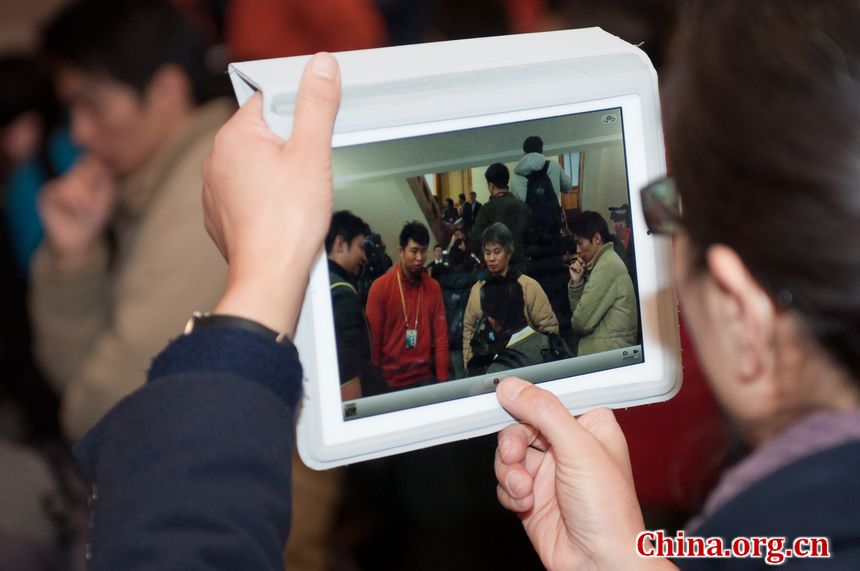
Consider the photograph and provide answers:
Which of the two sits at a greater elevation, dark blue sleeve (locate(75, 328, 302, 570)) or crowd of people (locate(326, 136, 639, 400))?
crowd of people (locate(326, 136, 639, 400))

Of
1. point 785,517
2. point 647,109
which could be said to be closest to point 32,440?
point 647,109

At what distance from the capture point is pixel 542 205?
75cm

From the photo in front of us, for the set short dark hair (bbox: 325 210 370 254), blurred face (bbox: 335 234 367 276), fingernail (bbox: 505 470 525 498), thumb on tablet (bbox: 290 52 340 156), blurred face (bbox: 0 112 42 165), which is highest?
blurred face (bbox: 0 112 42 165)

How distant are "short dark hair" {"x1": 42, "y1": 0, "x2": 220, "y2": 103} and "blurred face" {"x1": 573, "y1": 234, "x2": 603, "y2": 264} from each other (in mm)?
1002

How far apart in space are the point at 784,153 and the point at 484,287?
0.98 ft

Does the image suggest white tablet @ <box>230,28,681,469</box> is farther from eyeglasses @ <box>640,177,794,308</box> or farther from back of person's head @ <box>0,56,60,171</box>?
back of person's head @ <box>0,56,60,171</box>

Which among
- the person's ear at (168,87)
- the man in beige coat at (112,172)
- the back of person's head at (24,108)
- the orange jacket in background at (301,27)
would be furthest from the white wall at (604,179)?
the back of person's head at (24,108)

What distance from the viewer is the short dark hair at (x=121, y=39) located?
1.51 m

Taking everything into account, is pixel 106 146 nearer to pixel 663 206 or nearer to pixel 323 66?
pixel 323 66

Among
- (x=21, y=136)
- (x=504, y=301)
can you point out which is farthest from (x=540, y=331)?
(x=21, y=136)

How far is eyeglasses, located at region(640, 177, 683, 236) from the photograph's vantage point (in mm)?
623

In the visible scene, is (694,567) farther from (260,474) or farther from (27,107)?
(27,107)

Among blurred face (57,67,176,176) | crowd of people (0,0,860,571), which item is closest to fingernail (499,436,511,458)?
crowd of people (0,0,860,571)

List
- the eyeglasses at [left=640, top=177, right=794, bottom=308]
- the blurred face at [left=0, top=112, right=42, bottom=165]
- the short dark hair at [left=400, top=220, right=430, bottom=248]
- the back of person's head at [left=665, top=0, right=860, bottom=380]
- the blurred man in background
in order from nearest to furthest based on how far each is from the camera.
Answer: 1. the back of person's head at [left=665, top=0, right=860, bottom=380]
2. the eyeglasses at [left=640, top=177, right=794, bottom=308]
3. the short dark hair at [left=400, top=220, right=430, bottom=248]
4. the blurred man in background
5. the blurred face at [left=0, top=112, right=42, bottom=165]
